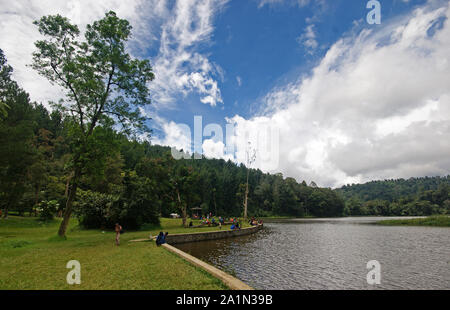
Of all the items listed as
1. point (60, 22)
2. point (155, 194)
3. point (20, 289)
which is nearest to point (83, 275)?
point (20, 289)

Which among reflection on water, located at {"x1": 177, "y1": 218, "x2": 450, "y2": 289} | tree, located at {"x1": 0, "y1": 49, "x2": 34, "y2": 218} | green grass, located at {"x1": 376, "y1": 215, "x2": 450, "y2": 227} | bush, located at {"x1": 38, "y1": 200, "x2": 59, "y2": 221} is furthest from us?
green grass, located at {"x1": 376, "y1": 215, "x2": 450, "y2": 227}

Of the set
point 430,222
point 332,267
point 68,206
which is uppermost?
point 68,206

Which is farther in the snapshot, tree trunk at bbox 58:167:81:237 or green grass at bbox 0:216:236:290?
tree trunk at bbox 58:167:81:237

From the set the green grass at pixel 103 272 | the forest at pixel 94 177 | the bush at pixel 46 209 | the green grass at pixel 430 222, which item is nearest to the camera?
the green grass at pixel 103 272

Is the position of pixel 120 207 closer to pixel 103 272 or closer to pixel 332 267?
pixel 103 272

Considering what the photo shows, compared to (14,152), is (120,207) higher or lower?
lower

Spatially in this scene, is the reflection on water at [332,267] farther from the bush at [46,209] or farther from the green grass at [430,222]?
the green grass at [430,222]

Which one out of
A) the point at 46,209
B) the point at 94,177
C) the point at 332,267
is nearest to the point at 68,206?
the point at 94,177

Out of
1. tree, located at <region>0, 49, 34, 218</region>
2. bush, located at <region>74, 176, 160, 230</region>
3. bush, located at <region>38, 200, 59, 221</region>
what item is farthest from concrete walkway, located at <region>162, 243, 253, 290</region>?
bush, located at <region>38, 200, 59, 221</region>

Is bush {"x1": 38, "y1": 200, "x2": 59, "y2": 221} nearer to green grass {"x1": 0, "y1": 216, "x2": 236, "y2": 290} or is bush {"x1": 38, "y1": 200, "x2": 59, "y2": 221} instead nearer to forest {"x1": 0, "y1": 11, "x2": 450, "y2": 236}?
forest {"x1": 0, "y1": 11, "x2": 450, "y2": 236}

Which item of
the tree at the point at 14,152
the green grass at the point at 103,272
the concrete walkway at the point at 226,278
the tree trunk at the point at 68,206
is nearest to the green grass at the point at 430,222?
the concrete walkway at the point at 226,278

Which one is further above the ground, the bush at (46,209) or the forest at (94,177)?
the forest at (94,177)
